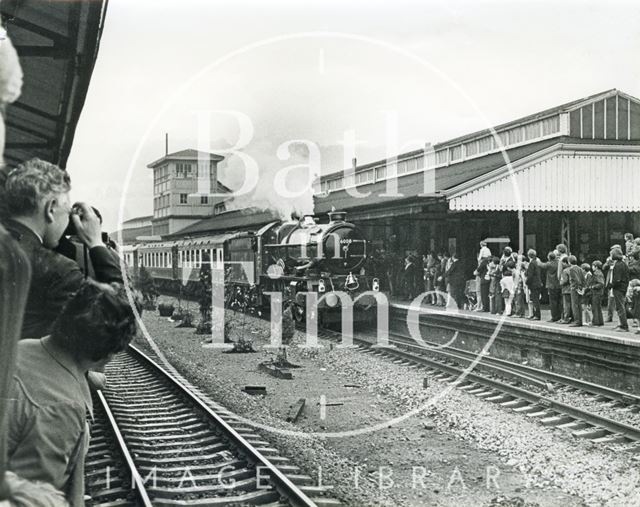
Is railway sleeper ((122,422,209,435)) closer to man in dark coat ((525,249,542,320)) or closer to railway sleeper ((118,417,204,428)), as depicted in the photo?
railway sleeper ((118,417,204,428))

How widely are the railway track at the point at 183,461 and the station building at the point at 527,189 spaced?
28.2 feet

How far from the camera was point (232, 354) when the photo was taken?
1177 centimetres

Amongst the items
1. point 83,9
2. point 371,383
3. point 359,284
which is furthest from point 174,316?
point 83,9

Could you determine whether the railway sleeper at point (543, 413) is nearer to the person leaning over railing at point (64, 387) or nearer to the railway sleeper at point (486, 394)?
the railway sleeper at point (486, 394)

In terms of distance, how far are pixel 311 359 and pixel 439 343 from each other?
11.5ft

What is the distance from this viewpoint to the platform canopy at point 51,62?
3805 mm

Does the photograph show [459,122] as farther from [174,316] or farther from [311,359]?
[311,359]

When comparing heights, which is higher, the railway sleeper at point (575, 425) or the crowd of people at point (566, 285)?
the crowd of people at point (566, 285)

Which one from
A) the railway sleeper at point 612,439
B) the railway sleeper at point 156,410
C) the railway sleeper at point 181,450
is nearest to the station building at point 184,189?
the railway sleeper at point 156,410

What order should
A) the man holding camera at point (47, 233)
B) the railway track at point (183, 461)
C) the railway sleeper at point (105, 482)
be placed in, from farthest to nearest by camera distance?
the railway sleeper at point (105, 482)
the railway track at point (183, 461)
the man holding camera at point (47, 233)

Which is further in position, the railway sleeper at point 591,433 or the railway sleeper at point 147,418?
the railway sleeper at point 147,418

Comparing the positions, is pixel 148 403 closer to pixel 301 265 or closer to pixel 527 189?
pixel 301 265

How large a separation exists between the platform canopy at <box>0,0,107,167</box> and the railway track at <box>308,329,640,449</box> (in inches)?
218

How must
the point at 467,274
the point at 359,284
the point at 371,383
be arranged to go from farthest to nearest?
the point at 467,274 → the point at 359,284 → the point at 371,383
